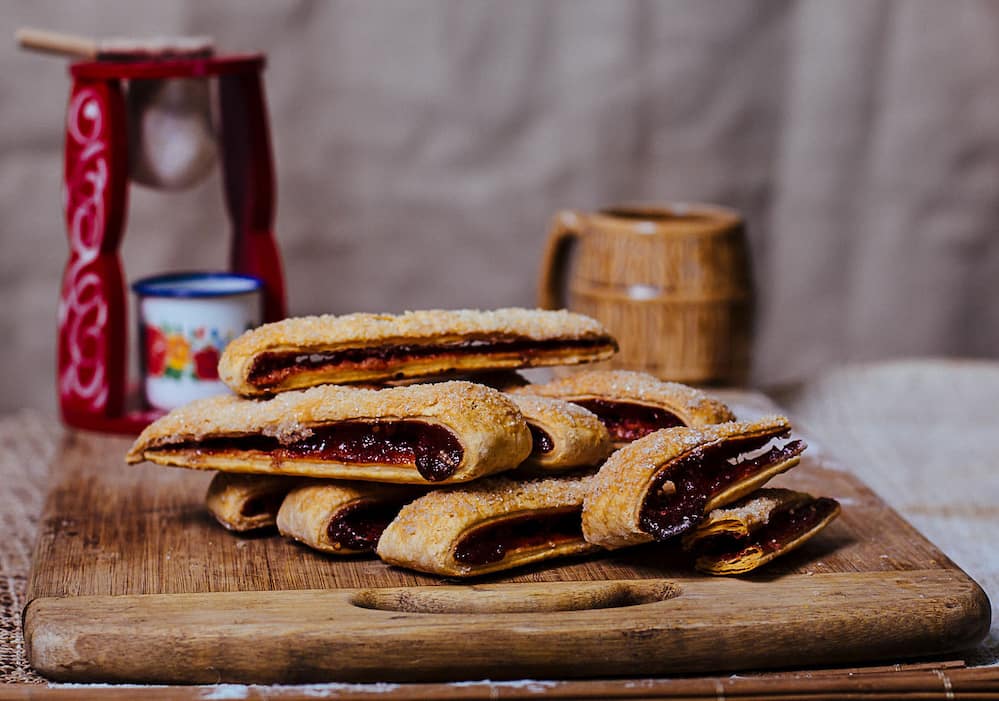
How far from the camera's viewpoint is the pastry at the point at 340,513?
1.04 meters

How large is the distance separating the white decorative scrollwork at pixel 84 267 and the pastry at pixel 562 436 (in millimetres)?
655

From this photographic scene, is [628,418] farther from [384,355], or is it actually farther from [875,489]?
[875,489]

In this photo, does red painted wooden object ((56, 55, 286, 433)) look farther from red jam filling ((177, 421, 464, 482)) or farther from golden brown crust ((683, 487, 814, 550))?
golden brown crust ((683, 487, 814, 550))

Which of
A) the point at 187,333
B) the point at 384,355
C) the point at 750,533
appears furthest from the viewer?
the point at 187,333

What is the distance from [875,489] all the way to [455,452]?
2.24 ft

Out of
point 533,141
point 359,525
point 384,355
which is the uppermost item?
point 533,141

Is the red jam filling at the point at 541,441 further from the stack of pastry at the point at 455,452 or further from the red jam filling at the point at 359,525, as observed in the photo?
the red jam filling at the point at 359,525

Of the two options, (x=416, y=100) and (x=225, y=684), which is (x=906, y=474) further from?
(x=416, y=100)

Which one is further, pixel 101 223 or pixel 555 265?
pixel 555 265

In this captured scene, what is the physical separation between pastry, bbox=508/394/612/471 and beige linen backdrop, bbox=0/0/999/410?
1.23m

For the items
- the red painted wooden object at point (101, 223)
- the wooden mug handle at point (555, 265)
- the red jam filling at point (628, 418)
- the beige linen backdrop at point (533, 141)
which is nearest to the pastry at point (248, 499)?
the red jam filling at point (628, 418)

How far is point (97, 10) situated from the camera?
2.10 metres

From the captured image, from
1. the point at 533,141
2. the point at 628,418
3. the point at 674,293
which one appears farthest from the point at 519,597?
the point at 533,141

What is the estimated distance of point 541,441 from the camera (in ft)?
3.51
